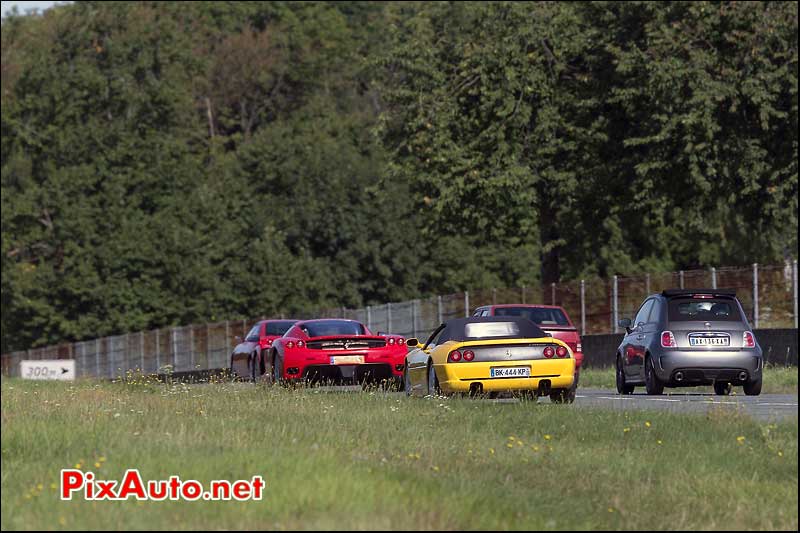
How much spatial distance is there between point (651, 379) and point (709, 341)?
4.05ft

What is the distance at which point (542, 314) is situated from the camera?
3038 cm

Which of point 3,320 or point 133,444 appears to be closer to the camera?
point 133,444

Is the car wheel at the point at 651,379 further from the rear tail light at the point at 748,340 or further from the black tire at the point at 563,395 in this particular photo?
the black tire at the point at 563,395

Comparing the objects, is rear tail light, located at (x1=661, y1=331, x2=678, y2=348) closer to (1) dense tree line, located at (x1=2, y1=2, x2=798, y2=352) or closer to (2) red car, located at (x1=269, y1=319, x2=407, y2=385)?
(2) red car, located at (x1=269, y1=319, x2=407, y2=385)

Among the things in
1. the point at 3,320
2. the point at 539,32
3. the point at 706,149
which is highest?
the point at 539,32

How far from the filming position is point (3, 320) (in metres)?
83.0

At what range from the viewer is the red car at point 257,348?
104 ft

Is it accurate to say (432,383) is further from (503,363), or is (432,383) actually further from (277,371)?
(277,371)

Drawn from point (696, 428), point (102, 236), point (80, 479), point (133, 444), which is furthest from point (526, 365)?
point (102, 236)

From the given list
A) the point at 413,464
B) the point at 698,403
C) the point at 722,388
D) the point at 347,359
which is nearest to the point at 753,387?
the point at 722,388

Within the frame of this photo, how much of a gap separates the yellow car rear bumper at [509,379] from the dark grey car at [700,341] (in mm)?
2589

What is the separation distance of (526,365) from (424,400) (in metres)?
1.70

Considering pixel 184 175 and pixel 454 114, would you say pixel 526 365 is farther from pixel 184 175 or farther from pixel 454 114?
pixel 184 175

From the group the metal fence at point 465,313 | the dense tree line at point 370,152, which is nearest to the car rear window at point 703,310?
the metal fence at point 465,313
